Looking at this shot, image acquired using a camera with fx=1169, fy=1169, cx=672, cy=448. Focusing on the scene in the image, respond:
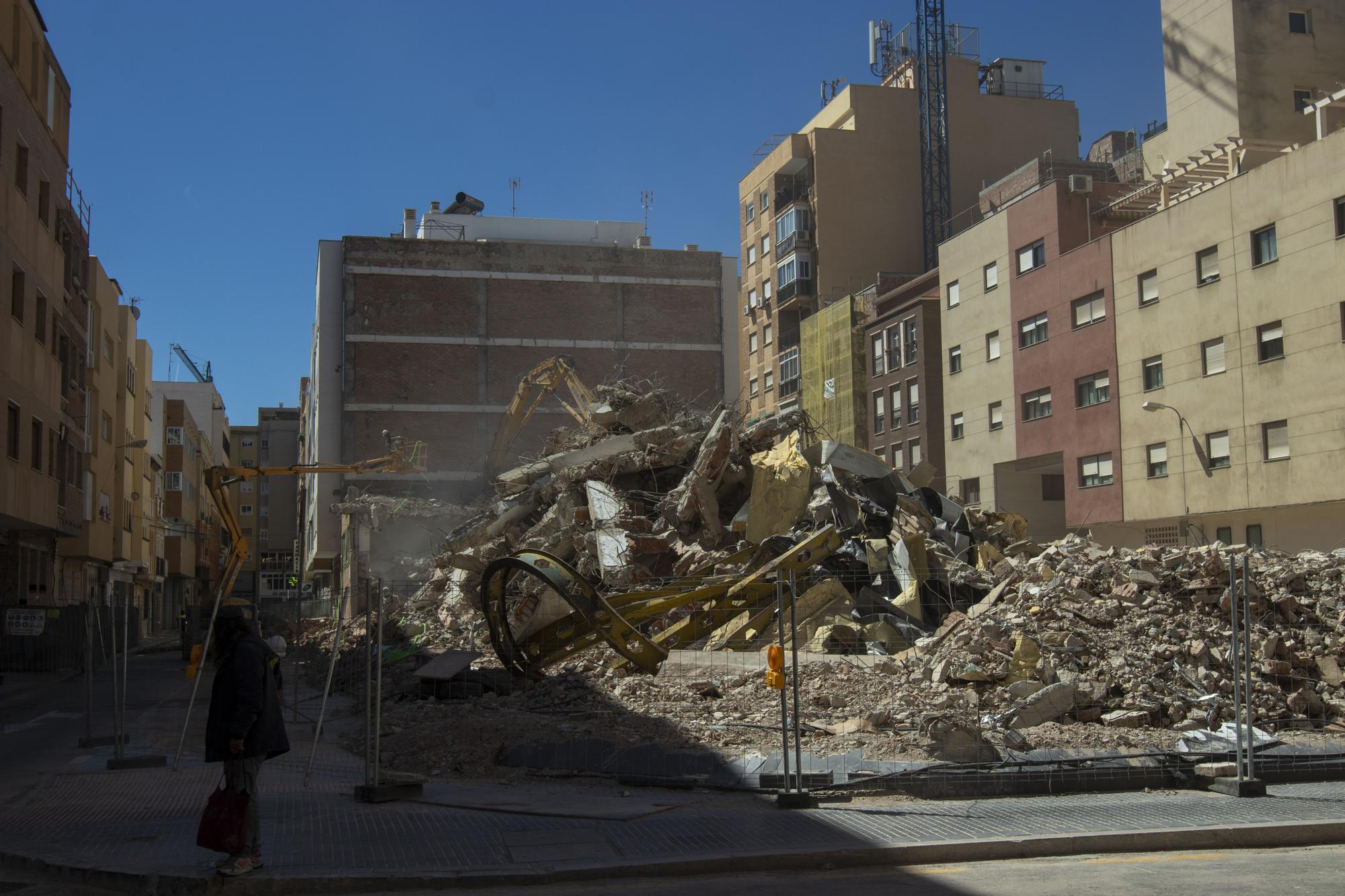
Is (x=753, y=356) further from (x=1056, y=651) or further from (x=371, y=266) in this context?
(x=1056, y=651)

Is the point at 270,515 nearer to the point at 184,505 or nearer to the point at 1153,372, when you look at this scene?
the point at 184,505

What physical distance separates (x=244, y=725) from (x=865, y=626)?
11419 mm

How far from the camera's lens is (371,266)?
52.9 meters

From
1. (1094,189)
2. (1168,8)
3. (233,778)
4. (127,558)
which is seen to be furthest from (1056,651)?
(127,558)

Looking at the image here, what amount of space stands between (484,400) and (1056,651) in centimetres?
4186

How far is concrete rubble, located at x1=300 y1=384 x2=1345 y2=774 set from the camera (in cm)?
1183

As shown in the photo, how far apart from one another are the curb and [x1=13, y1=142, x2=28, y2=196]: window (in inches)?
976

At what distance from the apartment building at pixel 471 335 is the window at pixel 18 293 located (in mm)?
22581

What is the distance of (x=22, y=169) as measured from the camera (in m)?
28.0

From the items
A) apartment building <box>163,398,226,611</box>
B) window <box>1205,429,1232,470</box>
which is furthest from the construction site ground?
apartment building <box>163,398,226,611</box>

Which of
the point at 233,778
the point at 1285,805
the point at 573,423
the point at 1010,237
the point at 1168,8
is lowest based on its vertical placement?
the point at 1285,805

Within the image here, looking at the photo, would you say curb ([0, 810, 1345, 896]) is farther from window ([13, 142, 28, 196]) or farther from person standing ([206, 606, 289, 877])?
window ([13, 142, 28, 196])

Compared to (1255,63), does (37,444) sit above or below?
below

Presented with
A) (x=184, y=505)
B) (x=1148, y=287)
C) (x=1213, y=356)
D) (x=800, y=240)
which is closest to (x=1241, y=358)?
(x=1213, y=356)
